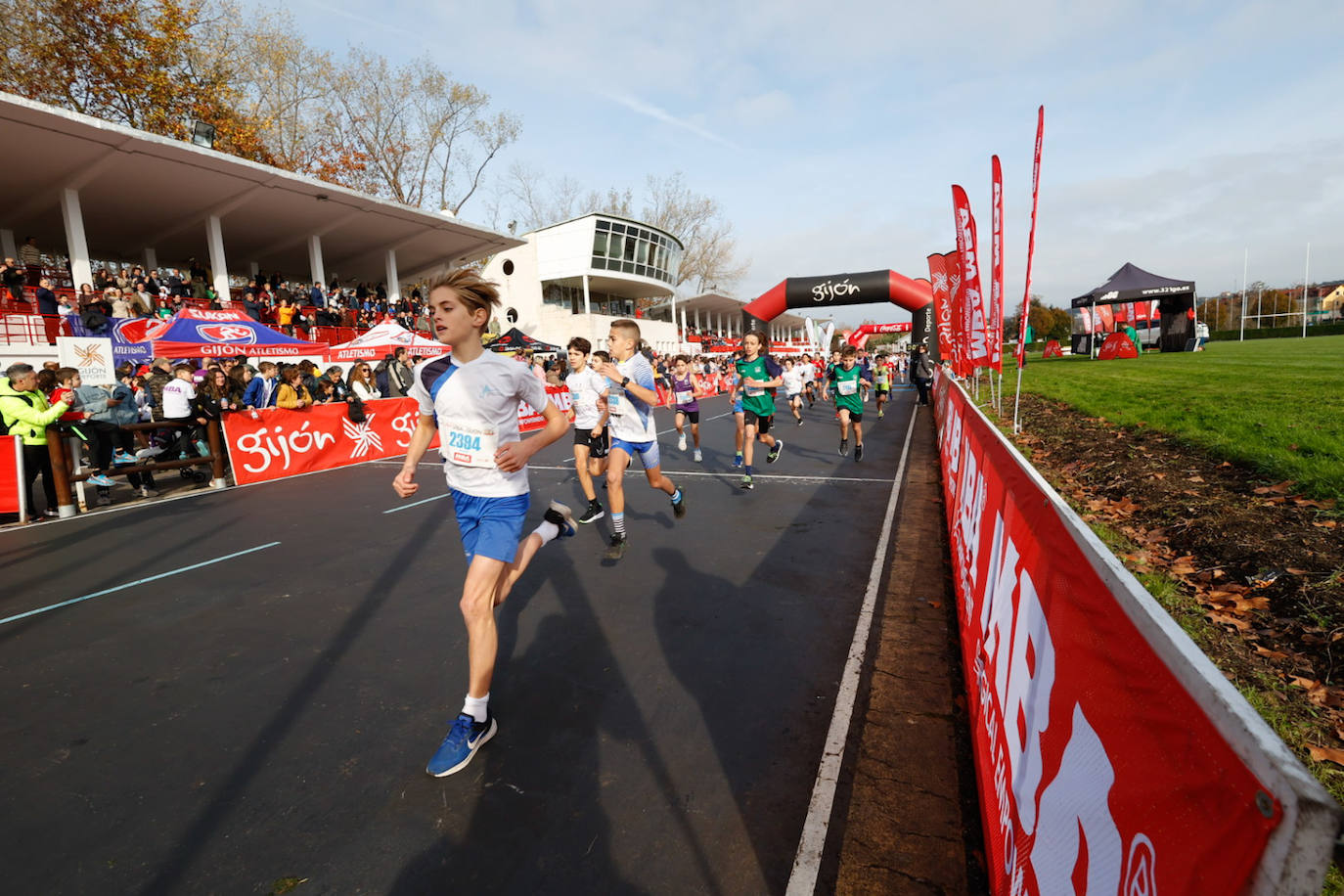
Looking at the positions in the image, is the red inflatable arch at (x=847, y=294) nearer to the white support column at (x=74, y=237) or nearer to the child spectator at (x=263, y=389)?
the child spectator at (x=263, y=389)

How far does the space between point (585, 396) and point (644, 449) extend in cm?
127

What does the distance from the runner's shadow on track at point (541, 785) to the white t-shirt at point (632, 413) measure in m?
2.44

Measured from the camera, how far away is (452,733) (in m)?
2.86

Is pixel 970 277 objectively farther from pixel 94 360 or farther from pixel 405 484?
pixel 94 360

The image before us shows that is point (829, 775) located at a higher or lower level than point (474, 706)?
lower

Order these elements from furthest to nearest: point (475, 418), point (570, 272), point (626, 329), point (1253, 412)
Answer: point (570, 272)
point (1253, 412)
point (626, 329)
point (475, 418)

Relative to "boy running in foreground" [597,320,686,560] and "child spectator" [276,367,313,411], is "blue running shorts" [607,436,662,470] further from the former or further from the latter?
"child spectator" [276,367,313,411]

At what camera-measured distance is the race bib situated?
311cm

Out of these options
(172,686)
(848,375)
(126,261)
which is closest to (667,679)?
(172,686)

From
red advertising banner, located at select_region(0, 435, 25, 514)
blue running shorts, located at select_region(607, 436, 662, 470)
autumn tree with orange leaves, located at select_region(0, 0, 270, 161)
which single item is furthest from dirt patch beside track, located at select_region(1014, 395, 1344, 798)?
autumn tree with orange leaves, located at select_region(0, 0, 270, 161)

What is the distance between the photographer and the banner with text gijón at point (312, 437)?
10.5 meters

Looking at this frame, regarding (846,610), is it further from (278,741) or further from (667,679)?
(278,741)

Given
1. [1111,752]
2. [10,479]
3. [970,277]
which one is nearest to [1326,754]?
[1111,752]

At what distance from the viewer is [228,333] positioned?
1341 centimetres
